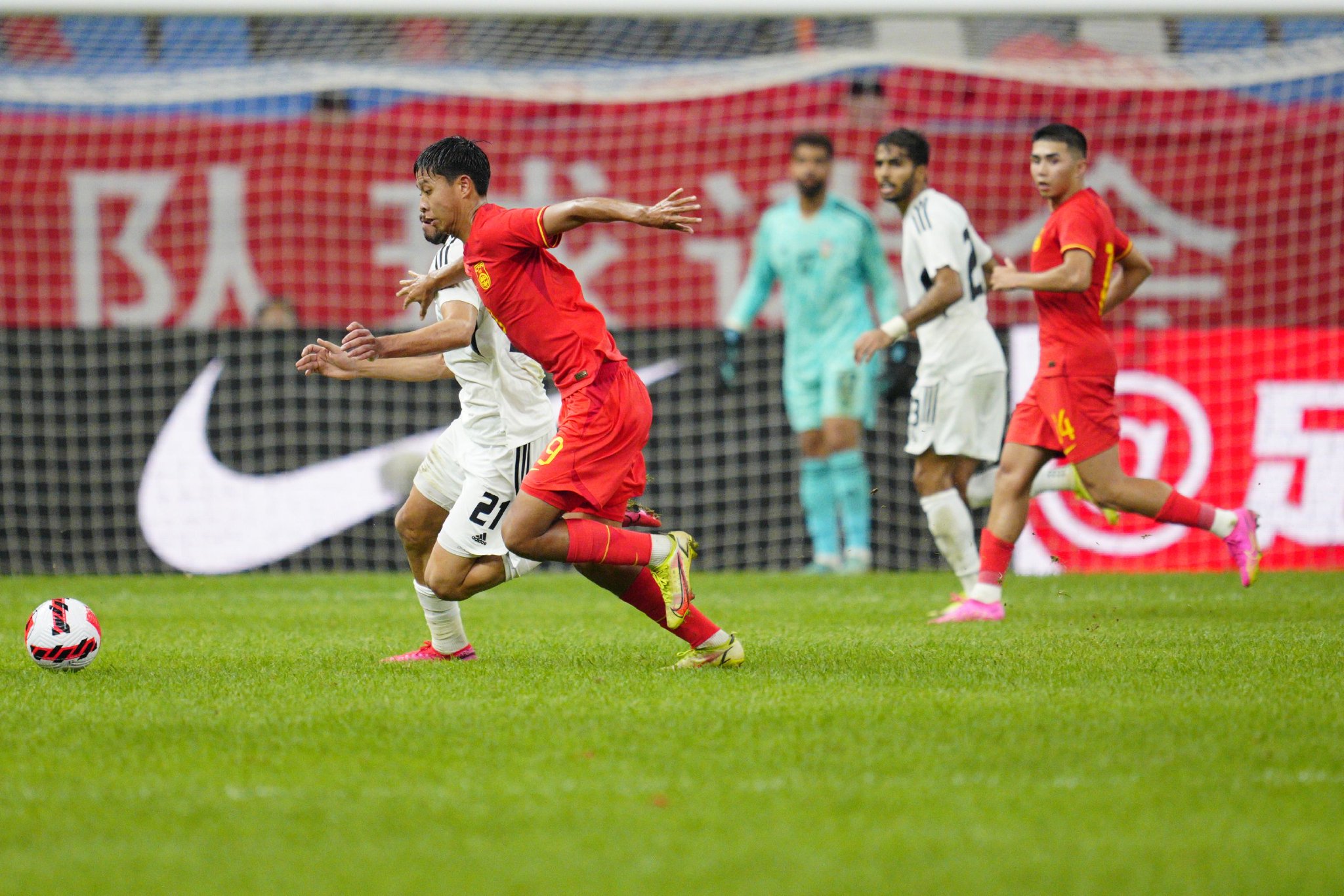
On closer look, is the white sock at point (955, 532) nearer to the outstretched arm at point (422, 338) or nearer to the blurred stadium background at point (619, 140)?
the outstretched arm at point (422, 338)

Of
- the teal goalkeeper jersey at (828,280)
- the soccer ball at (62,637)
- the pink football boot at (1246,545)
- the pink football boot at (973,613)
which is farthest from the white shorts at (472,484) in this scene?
the teal goalkeeper jersey at (828,280)

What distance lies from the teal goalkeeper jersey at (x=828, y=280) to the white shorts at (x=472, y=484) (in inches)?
160

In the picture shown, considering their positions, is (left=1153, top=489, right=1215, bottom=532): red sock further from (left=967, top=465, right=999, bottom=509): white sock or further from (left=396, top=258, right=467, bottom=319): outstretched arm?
(left=396, top=258, right=467, bottom=319): outstretched arm

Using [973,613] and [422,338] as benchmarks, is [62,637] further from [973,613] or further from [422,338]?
A: [973,613]

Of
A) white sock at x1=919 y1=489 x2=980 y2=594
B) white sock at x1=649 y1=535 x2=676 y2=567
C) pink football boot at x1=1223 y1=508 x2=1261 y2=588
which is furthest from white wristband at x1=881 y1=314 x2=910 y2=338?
white sock at x1=649 y1=535 x2=676 y2=567

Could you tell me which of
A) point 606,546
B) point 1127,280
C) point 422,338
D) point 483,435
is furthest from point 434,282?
point 1127,280

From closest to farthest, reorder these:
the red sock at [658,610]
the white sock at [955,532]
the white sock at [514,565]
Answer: the red sock at [658,610] < the white sock at [514,565] < the white sock at [955,532]

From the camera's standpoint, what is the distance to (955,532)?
7.59 m

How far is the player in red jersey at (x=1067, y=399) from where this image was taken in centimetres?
705

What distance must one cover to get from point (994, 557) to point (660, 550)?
7.90ft

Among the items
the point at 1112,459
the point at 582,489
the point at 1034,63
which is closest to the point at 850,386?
the point at 1112,459

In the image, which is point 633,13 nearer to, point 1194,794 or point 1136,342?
point 1136,342

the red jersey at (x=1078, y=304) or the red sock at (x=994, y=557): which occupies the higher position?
the red jersey at (x=1078, y=304)

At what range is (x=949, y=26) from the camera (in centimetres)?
1499
